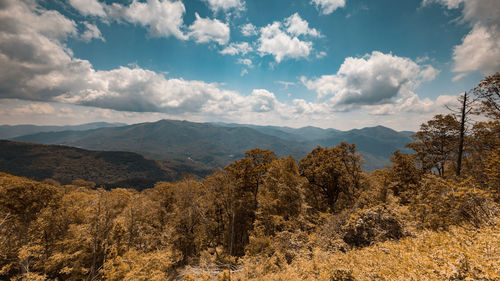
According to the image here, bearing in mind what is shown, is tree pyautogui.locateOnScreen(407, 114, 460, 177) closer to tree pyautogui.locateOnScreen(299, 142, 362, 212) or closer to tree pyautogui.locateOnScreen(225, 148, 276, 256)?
tree pyautogui.locateOnScreen(299, 142, 362, 212)

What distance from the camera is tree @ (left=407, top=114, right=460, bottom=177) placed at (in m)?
24.3

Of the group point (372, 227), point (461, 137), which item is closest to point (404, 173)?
point (461, 137)

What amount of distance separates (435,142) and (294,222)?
81.4 feet

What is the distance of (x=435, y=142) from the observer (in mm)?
26453

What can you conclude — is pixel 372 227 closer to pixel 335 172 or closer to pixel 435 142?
pixel 335 172

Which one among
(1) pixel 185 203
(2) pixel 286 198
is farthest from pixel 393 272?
(1) pixel 185 203

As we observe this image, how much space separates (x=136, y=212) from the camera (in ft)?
70.1

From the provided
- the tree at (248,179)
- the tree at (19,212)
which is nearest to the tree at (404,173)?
the tree at (248,179)

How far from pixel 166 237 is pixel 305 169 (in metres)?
20.9

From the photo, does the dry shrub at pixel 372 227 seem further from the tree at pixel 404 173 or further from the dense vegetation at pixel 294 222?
the tree at pixel 404 173

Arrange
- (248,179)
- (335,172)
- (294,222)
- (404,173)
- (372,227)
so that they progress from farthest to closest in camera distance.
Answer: (404,173)
(248,179)
(335,172)
(294,222)
(372,227)

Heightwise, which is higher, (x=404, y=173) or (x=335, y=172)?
(x=335, y=172)

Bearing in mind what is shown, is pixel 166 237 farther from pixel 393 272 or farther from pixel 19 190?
pixel 393 272

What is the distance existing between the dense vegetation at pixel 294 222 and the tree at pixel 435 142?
181 mm
